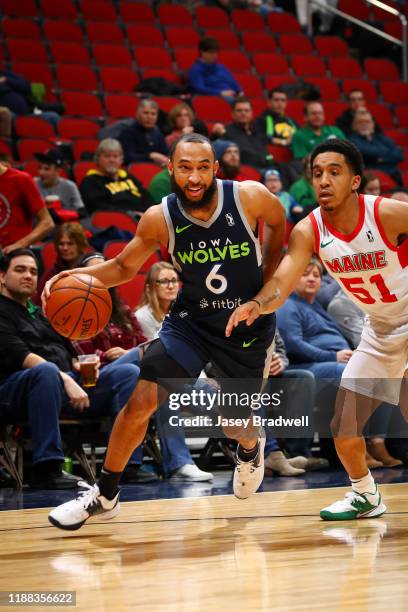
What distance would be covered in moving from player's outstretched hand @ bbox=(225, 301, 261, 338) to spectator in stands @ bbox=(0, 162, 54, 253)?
122 inches

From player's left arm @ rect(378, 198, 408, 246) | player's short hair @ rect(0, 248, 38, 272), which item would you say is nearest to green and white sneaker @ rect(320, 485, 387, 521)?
player's left arm @ rect(378, 198, 408, 246)

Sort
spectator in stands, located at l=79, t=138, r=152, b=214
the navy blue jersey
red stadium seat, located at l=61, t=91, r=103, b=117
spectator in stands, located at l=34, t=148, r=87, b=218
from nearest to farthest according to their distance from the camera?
1. the navy blue jersey
2. spectator in stands, located at l=34, t=148, r=87, b=218
3. spectator in stands, located at l=79, t=138, r=152, b=214
4. red stadium seat, located at l=61, t=91, r=103, b=117

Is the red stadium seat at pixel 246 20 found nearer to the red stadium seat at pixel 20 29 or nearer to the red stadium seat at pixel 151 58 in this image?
→ the red stadium seat at pixel 151 58

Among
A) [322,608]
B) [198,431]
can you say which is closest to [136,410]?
[322,608]

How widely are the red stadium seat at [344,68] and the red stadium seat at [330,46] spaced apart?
0.66ft

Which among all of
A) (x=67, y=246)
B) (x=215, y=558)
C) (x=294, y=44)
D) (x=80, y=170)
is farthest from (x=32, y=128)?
(x=215, y=558)

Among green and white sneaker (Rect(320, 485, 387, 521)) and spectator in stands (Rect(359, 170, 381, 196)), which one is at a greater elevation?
spectator in stands (Rect(359, 170, 381, 196))

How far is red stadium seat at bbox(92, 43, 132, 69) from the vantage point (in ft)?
37.3

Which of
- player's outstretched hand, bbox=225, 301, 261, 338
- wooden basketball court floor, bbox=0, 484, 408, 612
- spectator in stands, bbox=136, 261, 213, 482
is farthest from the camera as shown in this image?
spectator in stands, bbox=136, 261, 213, 482

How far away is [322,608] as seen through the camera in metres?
2.69

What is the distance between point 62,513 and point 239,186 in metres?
1.62

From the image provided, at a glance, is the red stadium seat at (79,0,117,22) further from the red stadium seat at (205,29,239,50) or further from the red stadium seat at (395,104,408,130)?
the red stadium seat at (395,104,408,130)

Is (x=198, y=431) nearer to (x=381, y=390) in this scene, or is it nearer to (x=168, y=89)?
(x=381, y=390)

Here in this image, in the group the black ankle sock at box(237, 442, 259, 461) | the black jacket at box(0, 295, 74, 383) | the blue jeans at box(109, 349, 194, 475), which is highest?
the black jacket at box(0, 295, 74, 383)
